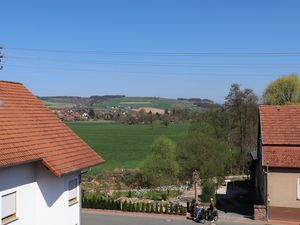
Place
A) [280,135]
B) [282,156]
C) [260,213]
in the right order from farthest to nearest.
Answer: [280,135], [282,156], [260,213]

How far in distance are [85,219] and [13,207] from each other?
498 inches

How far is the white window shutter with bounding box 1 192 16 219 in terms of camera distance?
15039 millimetres

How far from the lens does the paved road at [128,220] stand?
89.0 ft

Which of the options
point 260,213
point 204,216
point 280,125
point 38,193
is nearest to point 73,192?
point 38,193

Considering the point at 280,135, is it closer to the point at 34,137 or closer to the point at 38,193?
the point at 34,137

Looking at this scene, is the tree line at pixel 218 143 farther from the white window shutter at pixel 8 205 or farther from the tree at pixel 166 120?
the tree at pixel 166 120

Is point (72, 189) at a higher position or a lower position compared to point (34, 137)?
lower

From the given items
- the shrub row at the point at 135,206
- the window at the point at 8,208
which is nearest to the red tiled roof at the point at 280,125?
the shrub row at the point at 135,206

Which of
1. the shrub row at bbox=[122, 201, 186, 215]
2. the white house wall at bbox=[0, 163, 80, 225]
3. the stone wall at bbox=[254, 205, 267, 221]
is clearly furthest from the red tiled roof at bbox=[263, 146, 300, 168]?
the white house wall at bbox=[0, 163, 80, 225]

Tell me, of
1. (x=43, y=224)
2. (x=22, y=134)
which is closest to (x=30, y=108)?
(x=22, y=134)

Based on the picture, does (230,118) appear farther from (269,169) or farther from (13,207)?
(13,207)

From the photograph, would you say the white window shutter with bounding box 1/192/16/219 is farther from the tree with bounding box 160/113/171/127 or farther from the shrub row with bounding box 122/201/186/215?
the tree with bounding box 160/113/171/127

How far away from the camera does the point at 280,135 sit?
29375 mm

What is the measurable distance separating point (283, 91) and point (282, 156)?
44.2 meters
